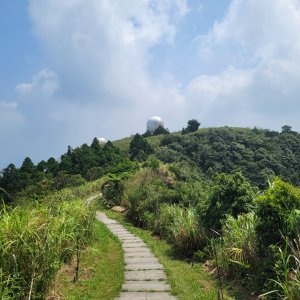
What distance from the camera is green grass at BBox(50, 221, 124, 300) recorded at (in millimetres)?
7084

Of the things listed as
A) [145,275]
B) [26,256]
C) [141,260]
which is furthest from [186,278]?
[26,256]

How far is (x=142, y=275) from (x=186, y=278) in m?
0.95

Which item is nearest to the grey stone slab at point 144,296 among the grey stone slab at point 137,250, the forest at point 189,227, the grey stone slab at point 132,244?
the forest at point 189,227

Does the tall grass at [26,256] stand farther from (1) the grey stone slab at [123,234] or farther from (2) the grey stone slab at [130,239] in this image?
(1) the grey stone slab at [123,234]

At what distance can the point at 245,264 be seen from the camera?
24.5ft

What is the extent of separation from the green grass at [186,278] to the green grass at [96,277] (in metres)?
1.04

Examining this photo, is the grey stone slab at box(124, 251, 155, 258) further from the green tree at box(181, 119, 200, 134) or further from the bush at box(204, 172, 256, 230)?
the green tree at box(181, 119, 200, 134)

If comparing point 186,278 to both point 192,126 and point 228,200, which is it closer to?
point 228,200

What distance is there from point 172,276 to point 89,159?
3822 cm

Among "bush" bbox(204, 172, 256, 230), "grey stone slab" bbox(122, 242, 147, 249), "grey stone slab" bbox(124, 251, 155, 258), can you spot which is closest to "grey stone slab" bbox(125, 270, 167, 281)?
"grey stone slab" bbox(124, 251, 155, 258)

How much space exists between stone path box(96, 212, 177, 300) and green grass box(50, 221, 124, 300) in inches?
7.1

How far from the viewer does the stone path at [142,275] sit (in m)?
7.06

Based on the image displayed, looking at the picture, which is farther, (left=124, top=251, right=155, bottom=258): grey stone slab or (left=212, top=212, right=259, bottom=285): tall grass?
(left=124, top=251, right=155, bottom=258): grey stone slab

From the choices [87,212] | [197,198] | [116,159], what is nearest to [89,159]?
[116,159]
